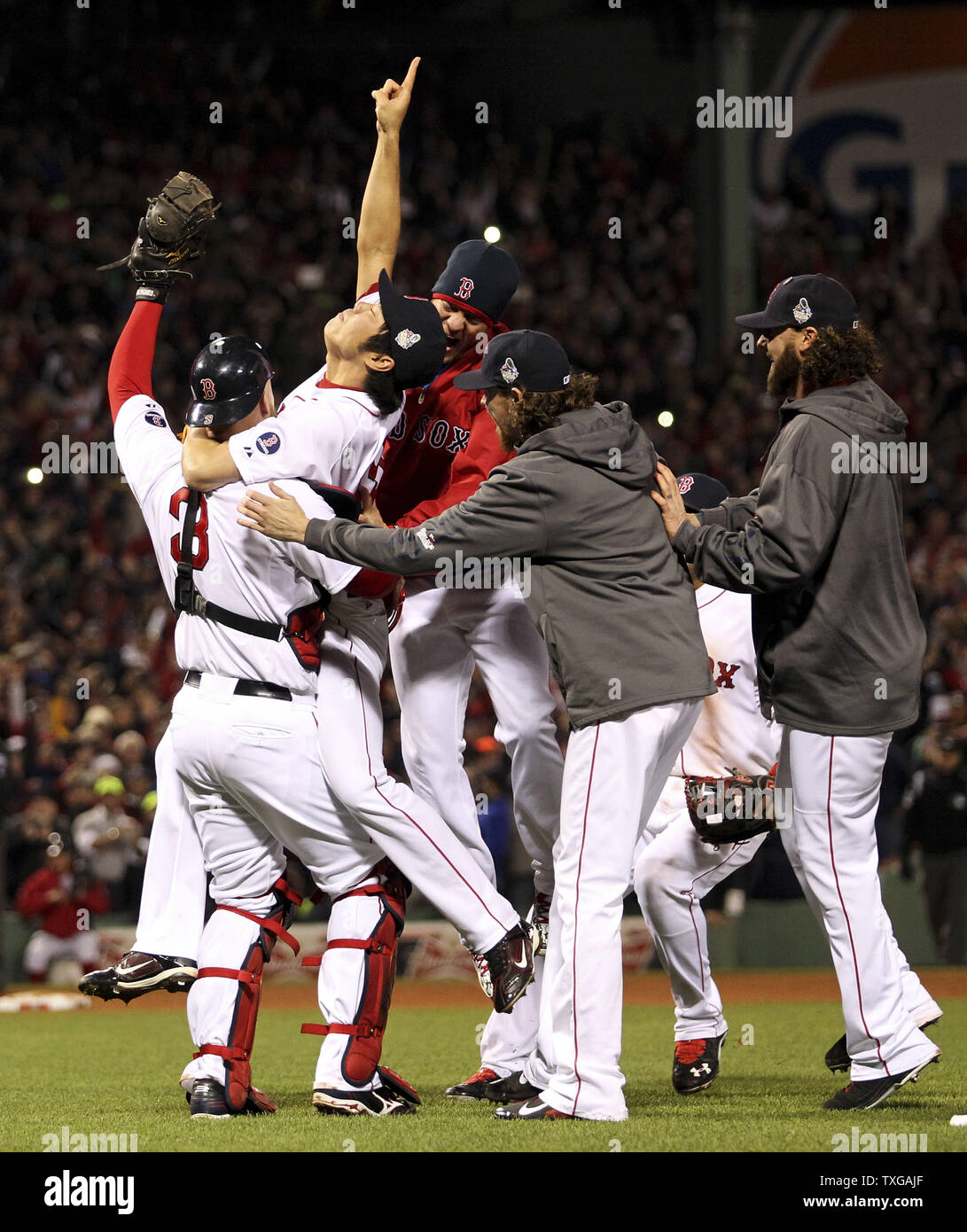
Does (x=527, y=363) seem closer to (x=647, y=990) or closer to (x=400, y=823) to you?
(x=400, y=823)

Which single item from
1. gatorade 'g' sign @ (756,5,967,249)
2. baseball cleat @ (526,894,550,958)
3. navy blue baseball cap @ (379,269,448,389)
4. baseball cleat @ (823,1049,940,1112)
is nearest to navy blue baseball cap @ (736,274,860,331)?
navy blue baseball cap @ (379,269,448,389)

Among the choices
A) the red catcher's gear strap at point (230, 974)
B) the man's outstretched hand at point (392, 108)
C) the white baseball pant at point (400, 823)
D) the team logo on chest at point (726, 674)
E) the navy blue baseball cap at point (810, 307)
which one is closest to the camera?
the white baseball pant at point (400, 823)

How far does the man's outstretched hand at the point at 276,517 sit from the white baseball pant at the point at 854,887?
1646 mm

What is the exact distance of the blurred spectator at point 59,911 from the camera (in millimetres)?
10648

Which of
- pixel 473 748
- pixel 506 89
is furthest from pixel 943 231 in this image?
pixel 473 748

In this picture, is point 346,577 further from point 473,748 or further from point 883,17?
point 883,17

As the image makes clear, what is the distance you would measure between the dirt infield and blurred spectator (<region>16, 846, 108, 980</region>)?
0.60 metres

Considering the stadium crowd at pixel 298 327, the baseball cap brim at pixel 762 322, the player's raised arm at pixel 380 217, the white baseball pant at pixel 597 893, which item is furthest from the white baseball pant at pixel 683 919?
the stadium crowd at pixel 298 327

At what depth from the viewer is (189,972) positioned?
488 centimetres

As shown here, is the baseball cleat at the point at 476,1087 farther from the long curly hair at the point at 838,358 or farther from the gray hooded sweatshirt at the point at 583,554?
the long curly hair at the point at 838,358

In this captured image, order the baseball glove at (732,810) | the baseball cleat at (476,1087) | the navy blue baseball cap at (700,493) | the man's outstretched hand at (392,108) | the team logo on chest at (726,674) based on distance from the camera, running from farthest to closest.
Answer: the team logo on chest at (726,674) → the navy blue baseball cap at (700,493) → the man's outstretched hand at (392,108) → the baseball glove at (732,810) → the baseball cleat at (476,1087)

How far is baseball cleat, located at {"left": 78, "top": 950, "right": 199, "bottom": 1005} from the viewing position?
4742 millimetres

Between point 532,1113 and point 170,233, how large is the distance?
316 centimetres

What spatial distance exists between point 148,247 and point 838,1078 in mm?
3927
